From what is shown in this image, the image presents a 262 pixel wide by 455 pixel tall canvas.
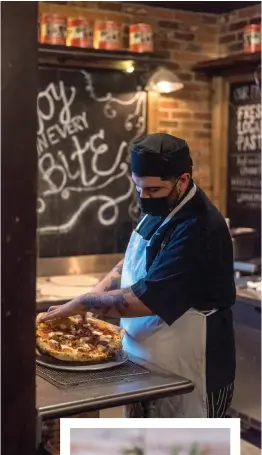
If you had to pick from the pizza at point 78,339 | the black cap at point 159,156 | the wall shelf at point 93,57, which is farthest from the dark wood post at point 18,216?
the wall shelf at point 93,57

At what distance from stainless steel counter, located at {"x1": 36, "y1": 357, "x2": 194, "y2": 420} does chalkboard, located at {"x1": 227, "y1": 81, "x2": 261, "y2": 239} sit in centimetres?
251

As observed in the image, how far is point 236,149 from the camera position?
15.0 ft

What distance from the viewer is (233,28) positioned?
4.60 m

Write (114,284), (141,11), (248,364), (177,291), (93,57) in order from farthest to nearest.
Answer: (141,11) < (93,57) < (248,364) < (114,284) < (177,291)

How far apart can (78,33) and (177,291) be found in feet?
7.89

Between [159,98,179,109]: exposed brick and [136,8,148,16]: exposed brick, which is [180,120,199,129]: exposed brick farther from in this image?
[136,8,148,16]: exposed brick

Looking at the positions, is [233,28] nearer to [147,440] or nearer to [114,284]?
[114,284]

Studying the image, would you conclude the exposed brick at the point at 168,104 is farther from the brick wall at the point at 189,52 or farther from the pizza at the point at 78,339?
the pizza at the point at 78,339

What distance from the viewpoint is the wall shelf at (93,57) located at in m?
3.91

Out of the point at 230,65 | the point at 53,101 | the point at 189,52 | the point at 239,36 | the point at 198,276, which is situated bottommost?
the point at 198,276

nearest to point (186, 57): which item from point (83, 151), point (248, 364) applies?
point (83, 151)

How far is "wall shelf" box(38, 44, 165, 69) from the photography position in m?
3.91

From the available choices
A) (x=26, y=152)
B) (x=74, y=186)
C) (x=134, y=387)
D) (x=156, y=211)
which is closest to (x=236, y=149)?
(x=74, y=186)

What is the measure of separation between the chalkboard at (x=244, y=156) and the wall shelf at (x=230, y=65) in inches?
3.8
